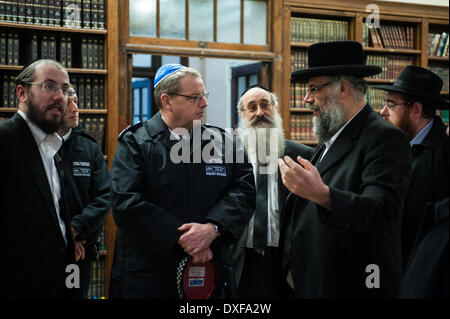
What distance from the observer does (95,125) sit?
14.4 feet

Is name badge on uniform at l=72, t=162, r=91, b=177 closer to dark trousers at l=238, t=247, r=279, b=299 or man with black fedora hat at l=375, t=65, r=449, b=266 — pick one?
dark trousers at l=238, t=247, r=279, b=299

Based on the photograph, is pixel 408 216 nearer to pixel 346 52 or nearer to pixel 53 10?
pixel 346 52

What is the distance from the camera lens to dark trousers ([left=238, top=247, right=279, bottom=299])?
3.11m

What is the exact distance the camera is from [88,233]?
276 cm

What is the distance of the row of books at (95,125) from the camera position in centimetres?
436

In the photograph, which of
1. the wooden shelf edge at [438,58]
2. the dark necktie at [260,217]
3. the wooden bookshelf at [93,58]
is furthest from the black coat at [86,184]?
the wooden shelf edge at [438,58]

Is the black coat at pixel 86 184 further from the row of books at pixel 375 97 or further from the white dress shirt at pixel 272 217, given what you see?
the row of books at pixel 375 97

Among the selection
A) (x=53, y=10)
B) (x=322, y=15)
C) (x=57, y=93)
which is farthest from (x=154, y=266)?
(x=322, y=15)

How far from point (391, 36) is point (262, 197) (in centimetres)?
312

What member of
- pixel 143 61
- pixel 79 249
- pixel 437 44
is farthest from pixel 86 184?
pixel 143 61

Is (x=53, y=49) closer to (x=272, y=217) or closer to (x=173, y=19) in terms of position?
(x=173, y=19)

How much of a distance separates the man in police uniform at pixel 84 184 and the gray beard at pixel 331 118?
142 centimetres

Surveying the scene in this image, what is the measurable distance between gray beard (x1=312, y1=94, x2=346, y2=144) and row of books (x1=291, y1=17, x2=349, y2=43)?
3156 mm

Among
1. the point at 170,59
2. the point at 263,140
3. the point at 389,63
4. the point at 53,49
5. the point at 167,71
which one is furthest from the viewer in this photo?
the point at 170,59
